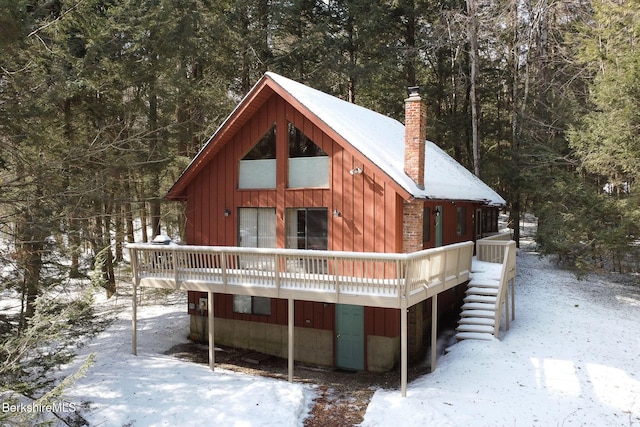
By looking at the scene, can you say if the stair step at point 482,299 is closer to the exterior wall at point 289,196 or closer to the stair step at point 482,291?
the stair step at point 482,291

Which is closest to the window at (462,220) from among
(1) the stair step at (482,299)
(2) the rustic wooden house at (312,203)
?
(2) the rustic wooden house at (312,203)

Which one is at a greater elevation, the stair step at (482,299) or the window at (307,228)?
the window at (307,228)

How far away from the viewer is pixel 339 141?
475 inches

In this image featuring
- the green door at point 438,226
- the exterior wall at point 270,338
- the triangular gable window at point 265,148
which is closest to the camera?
the exterior wall at point 270,338

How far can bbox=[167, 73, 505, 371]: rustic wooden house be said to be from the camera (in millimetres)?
11969

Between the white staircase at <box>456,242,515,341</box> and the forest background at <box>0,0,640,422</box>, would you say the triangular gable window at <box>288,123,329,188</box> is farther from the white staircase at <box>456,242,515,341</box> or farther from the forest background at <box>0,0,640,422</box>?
the white staircase at <box>456,242,515,341</box>

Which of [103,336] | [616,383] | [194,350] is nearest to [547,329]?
[616,383]

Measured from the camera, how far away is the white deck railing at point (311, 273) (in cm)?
1012

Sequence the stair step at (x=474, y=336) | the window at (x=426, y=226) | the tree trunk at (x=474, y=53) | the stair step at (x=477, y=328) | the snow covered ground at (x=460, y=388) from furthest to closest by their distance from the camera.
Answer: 1. the tree trunk at (x=474, y=53)
2. the window at (x=426, y=226)
3. the stair step at (x=477, y=328)
4. the stair step at (x=474, y=336)
5. the snow covered ground at (x=460, y=388)

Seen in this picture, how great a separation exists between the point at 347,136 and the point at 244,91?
1256cm

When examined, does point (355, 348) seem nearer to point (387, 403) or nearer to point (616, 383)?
point (387, 403)

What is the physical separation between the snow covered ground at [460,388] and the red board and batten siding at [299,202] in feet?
8.14

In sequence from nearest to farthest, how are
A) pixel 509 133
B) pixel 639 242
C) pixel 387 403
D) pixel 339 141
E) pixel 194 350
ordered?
pixel 387 403 → pixel 339 141 → pixel 194 350 → pixel 639 242 → pixel 509 133

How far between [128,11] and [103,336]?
11460 mm
